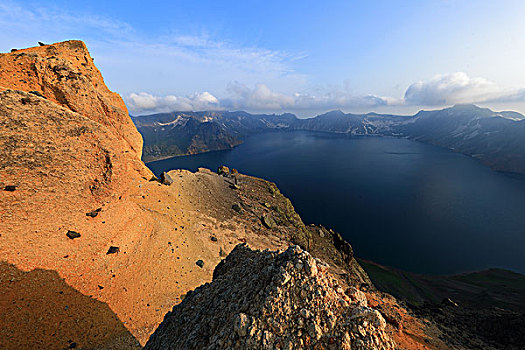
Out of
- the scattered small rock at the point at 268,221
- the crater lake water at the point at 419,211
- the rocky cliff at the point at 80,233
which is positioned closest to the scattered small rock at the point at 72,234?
the rocky cliff at the point at 80,233

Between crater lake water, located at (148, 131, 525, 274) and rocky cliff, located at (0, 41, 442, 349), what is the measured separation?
52.3m

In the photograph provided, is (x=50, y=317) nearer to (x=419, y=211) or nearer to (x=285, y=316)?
(x=285, y=316)

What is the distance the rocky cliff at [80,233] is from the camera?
14.6m

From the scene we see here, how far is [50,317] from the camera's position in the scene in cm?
1423

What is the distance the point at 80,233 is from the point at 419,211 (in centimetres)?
12243

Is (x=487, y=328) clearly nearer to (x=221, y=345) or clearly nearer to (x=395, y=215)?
(x=221, y=345)

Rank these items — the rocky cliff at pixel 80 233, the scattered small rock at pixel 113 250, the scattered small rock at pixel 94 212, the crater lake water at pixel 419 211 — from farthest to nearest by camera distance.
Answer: the crater lake water at pixel 419 211 < the scattered small rock at pixel 94 212 < the scattered small rock at pixel 113 250 < the rocky cliff at pixel 80 233

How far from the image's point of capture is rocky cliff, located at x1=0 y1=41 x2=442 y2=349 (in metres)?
14.6

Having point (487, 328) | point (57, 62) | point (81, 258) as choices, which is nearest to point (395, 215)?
point (487, 328)

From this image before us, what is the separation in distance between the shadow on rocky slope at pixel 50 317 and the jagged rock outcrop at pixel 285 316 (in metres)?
7.03

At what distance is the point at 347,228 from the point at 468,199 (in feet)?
284

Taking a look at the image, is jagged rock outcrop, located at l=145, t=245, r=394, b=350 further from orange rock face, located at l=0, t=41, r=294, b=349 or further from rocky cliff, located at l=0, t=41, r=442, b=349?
orange rock face, located at l=0, t=41, r=294, b=349

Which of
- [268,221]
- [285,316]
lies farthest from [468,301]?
[285,316]

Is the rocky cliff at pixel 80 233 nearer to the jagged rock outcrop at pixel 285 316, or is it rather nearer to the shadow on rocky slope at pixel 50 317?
the shadow on rocky slope at pixel 50 317
